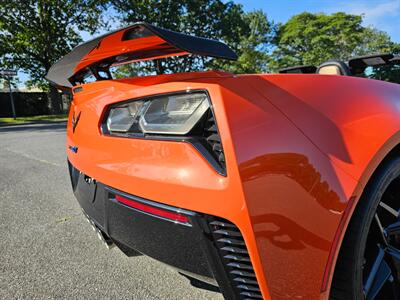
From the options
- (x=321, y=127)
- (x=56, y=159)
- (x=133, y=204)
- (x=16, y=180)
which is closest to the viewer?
(x=321, y=127)

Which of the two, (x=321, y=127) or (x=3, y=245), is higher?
(x=321, y=127)

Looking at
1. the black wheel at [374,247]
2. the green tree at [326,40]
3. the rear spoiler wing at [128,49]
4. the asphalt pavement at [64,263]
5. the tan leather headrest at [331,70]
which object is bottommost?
the asphalt pavement at [64,263]

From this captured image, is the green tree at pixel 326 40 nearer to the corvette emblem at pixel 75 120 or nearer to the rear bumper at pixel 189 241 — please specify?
the corvette emblem at pixel 75 120

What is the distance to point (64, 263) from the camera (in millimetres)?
2051

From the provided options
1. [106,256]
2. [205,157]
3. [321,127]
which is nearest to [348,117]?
[321,127]

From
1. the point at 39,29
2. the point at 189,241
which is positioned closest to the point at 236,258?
the point at 189,241

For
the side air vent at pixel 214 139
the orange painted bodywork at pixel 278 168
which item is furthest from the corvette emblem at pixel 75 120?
the side air vent at pixel 214 139

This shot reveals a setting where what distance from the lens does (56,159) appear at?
18.1ft

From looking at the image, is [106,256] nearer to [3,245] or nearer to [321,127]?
[3,245]

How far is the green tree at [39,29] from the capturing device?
73.2 ft

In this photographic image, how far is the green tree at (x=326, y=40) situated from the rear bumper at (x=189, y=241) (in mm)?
32453

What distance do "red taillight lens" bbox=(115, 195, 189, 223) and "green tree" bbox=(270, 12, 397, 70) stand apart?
3248 centimetres

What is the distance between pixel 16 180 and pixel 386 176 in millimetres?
4242

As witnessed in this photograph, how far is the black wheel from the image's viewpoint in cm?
119
